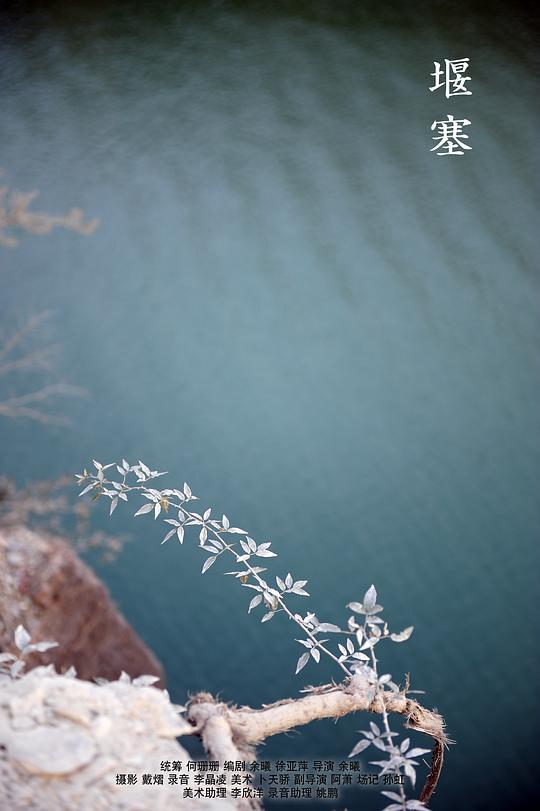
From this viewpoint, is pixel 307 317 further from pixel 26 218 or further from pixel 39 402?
pixel 26 218

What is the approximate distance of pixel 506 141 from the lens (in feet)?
11.4

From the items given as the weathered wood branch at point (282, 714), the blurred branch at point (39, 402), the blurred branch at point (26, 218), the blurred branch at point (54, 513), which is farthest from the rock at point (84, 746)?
the blurred branch at point (39, 402)

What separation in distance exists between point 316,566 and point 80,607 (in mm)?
1276

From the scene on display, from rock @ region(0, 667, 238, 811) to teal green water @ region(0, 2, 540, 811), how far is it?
2619mm

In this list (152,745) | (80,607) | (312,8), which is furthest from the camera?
(312,8)

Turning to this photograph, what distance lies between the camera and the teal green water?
338 centimetres

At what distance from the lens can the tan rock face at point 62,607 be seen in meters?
2.33

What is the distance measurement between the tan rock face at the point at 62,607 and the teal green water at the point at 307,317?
0.61 m

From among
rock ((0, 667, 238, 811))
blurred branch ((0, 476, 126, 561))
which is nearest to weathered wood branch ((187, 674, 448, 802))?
rock ((0, 667, 238, 811))

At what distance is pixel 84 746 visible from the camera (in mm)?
771

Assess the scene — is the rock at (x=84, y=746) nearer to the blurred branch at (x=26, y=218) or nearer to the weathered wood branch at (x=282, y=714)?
the weathered wood branch at (x=282, y=714)

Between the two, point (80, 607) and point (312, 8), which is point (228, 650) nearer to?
point (80, 607)

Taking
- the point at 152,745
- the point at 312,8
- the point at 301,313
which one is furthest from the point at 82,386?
the point at 152,745

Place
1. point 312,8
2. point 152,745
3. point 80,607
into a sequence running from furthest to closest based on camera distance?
point 312,8, point 80,607, point 152,745
